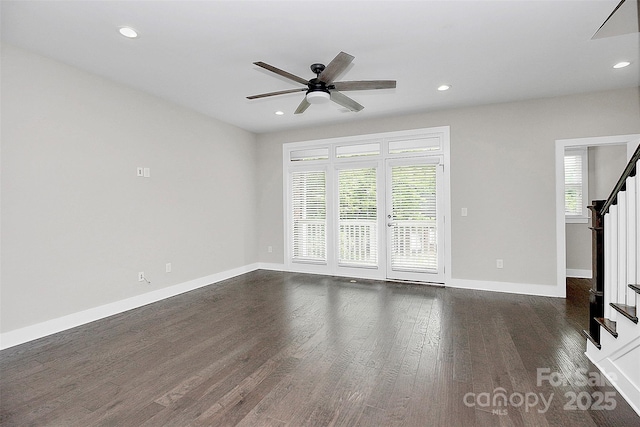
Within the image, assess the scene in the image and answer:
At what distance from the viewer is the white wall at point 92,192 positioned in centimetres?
294

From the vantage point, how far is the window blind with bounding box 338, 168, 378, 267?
5.43 meters

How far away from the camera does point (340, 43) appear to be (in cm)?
288

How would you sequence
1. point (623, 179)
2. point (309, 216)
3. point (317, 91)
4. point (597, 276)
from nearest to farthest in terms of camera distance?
point (623, 179), point (597, 276), point (317, 91), point (309, 216)

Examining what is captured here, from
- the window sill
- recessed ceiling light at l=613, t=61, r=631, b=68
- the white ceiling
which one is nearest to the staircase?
the white ceiling

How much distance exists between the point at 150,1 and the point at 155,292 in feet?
11.3

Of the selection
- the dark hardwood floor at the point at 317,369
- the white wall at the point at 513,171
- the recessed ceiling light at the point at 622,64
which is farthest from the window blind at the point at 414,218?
the recessed ceiling light at the point at 622,64

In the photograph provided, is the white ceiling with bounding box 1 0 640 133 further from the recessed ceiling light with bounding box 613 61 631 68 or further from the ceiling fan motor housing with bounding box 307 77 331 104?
the ceiling fan motor housing with bounding box 307 77 331 104

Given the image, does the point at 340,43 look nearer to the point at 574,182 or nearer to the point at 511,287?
the point at 511,287

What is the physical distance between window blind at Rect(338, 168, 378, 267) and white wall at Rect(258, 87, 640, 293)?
1124 mm

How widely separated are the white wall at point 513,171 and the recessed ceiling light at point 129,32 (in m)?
3.85

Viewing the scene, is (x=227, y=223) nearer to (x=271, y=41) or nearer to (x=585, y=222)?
(x=271, y=41)

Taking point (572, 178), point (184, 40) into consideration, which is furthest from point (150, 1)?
point (572, 178)

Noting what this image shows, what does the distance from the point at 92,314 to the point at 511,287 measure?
17.9ft

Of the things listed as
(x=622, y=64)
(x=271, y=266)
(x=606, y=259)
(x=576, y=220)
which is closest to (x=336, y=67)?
(x=606, y=259)
